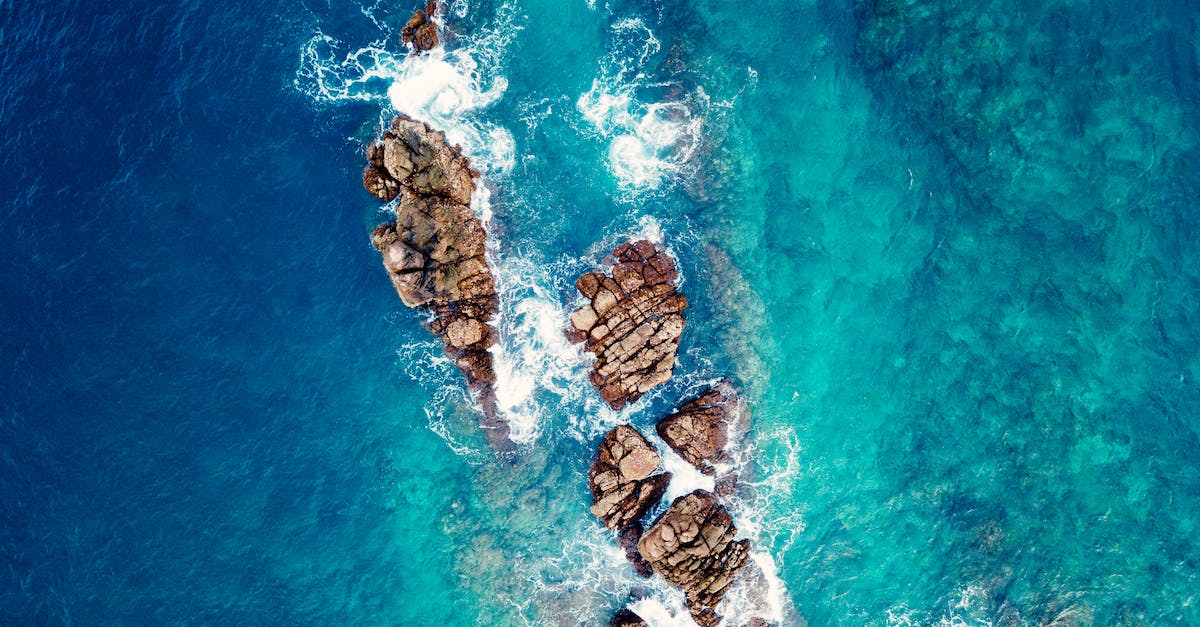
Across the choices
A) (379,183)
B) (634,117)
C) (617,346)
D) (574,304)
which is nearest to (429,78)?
(379,183)

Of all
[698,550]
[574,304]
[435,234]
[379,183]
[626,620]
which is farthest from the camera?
[626,620]

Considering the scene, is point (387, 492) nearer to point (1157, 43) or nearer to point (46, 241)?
point (46, 241)

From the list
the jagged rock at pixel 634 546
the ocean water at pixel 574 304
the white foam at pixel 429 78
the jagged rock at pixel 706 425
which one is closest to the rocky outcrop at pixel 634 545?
the jagged rock at pixel 634 546

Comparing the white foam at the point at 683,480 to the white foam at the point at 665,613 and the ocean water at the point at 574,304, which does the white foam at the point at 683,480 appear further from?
the white foam at the point at 665,613

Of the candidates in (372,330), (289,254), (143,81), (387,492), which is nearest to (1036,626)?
(387,492)

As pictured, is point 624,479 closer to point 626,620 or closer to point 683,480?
point 683,480
